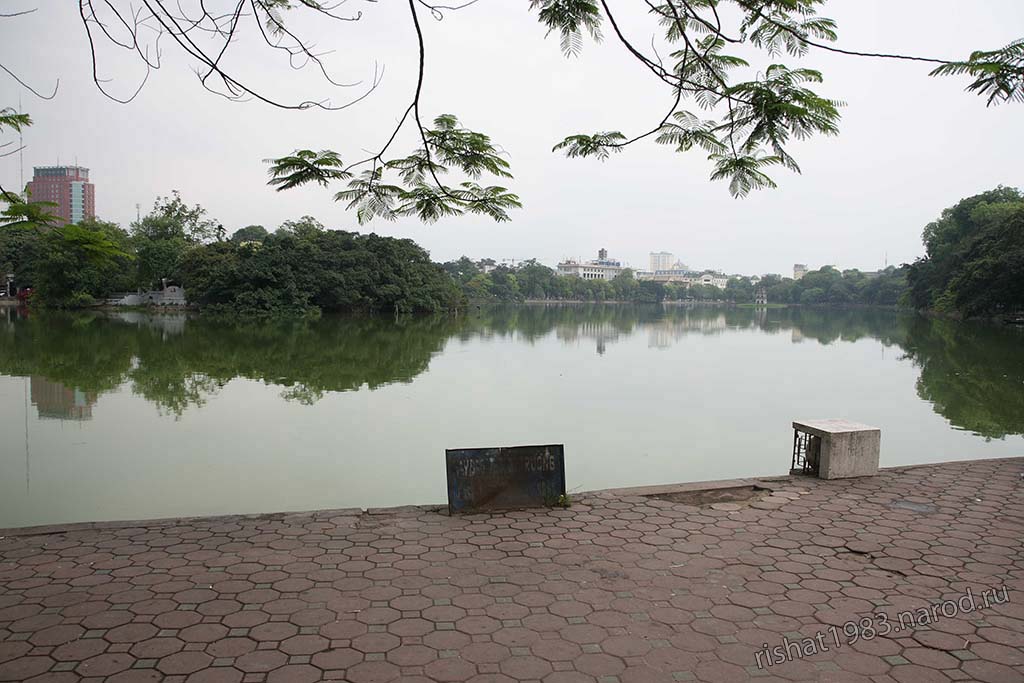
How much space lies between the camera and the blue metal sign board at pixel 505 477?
160 inches

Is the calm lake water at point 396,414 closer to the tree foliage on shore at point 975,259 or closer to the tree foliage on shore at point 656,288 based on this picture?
the tree foliage on shore at point 975,259

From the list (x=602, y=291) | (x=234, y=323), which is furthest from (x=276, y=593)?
(x=602, y=291)

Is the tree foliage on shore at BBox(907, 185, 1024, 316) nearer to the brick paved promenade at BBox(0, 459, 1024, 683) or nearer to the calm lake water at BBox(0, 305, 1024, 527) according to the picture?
the calm lake water at BBox(0, 305, 1024, 527)

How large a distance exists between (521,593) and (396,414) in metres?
6.13

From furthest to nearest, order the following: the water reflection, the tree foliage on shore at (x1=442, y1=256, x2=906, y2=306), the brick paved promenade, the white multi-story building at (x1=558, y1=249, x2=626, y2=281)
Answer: the white multi-story building at (x1=558, y1=249, x2=626, y2=281), the tree foliage on shore at (x1=442, y1=256, x2=906, y2=306), the water reflection, the brick paved promenade

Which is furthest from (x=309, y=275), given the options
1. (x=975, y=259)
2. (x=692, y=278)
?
(x=692, y=278)

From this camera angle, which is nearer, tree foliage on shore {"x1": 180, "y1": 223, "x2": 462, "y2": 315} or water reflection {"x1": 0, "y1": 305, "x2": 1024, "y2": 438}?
water reflection {"x1": 0, "y1": 305, "x2": 1024, "y2": 438}

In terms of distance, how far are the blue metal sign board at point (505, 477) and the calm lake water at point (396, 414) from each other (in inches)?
53.8

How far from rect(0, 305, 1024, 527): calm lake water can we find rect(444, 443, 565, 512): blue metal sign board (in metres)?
1.37

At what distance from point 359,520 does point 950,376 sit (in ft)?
43.4

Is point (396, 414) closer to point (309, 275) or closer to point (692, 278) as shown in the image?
point (309, 275)

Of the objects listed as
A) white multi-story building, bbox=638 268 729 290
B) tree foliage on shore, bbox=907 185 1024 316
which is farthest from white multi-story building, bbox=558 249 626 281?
tree foliage on shore, bbox=907 185 1024 316

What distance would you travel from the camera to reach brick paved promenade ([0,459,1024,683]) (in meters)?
2.40

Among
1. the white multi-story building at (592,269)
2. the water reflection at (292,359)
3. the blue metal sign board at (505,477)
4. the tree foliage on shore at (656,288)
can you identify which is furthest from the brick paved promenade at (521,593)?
the white multi-story building at (592,269)
